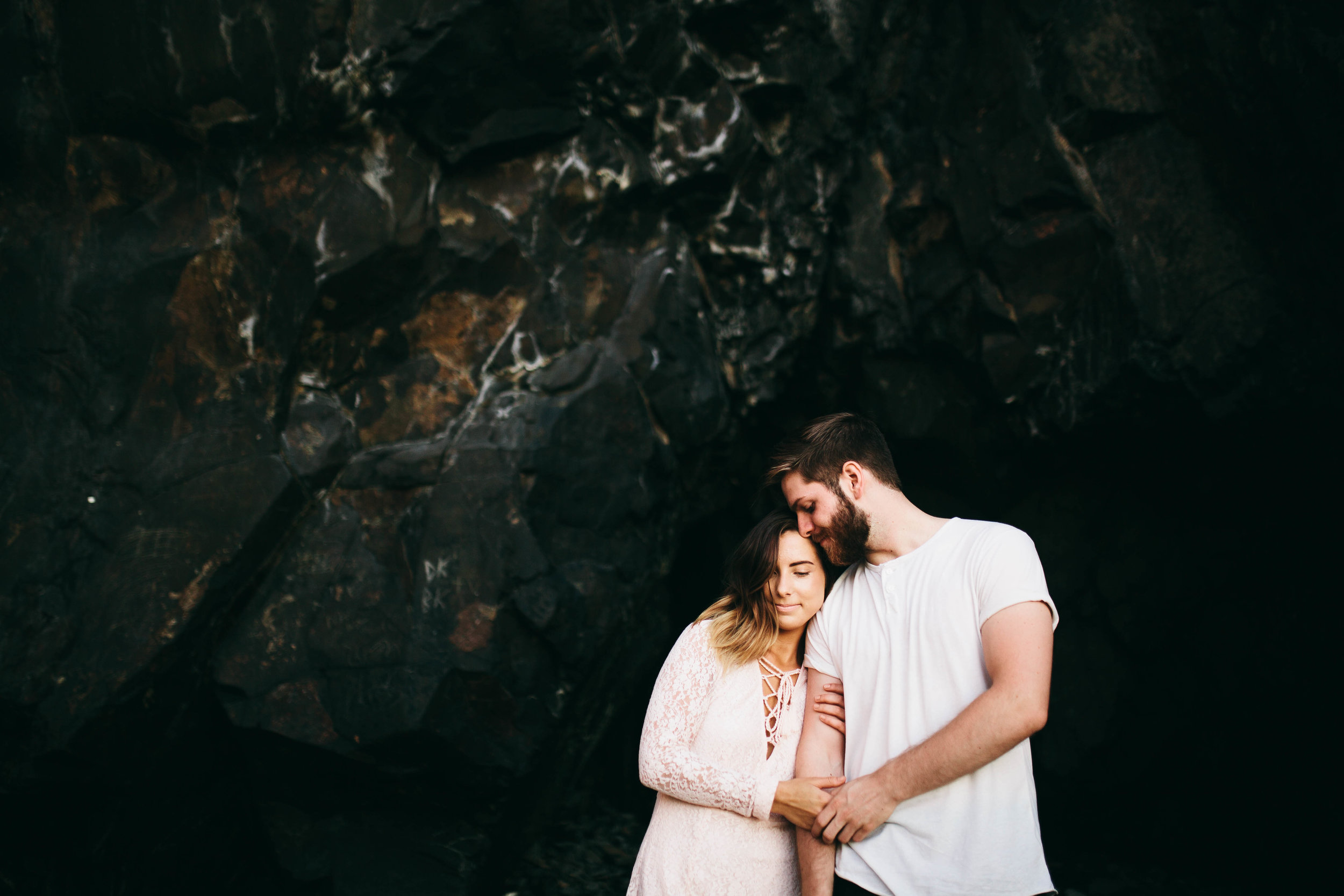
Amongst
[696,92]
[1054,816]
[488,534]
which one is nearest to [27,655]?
[488,534]

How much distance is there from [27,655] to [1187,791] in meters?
5.27

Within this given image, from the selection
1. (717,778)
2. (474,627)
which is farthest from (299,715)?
(717,778)

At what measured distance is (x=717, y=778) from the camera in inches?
98.2

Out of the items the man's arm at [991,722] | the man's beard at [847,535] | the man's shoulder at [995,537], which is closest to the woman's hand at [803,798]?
the man's arm at [991,722]

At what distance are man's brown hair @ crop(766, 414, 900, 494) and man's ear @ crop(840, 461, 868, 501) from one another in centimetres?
1

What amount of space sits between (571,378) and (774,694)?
1898mm

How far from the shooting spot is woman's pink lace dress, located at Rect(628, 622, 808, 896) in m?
2.51

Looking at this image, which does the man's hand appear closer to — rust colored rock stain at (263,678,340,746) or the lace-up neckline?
the lace-up neckline

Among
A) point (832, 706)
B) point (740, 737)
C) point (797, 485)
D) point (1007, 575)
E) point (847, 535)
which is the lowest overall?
point (740, 737)

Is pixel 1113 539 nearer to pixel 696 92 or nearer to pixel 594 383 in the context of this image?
pixel 594 383

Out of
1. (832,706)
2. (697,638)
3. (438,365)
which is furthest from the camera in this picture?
(438,365)

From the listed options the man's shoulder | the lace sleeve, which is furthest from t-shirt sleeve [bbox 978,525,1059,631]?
the lace sleeve

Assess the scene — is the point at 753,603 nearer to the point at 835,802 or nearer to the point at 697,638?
the point at 697,638

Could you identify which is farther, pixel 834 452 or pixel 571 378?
pixel 571 378
